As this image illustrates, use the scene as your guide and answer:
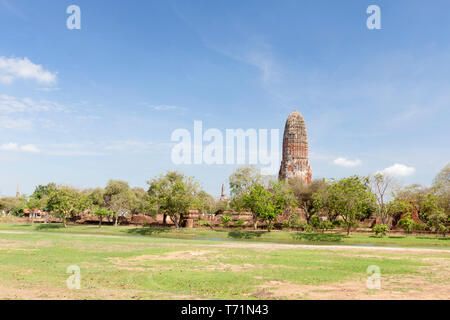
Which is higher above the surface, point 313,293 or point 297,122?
point 297,122

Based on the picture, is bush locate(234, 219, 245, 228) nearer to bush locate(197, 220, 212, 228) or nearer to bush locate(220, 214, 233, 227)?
bush locate(220, 214, 233, 227)

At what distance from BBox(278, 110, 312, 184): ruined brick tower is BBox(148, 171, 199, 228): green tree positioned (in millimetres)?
52694

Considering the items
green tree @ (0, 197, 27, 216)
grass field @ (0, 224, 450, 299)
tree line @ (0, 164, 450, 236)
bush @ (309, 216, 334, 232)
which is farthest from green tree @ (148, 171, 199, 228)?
green tree @ (0, 197, 27, 216)

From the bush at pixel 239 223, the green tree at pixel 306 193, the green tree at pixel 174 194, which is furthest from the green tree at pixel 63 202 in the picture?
the green tree at pixel 306 193

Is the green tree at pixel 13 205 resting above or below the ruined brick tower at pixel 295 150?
below

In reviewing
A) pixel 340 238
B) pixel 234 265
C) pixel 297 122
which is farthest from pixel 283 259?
pixel 297 122

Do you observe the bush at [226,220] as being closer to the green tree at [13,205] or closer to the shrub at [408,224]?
the shrub at [408,224]

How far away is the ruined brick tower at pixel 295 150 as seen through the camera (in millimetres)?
102375

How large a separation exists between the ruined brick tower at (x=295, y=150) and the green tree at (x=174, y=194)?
52694mm

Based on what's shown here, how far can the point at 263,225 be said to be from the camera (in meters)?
57.0

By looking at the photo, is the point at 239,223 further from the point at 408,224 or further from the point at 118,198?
the point at 118,198

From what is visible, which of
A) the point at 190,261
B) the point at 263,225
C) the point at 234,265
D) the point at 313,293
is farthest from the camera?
the point at 263,225
